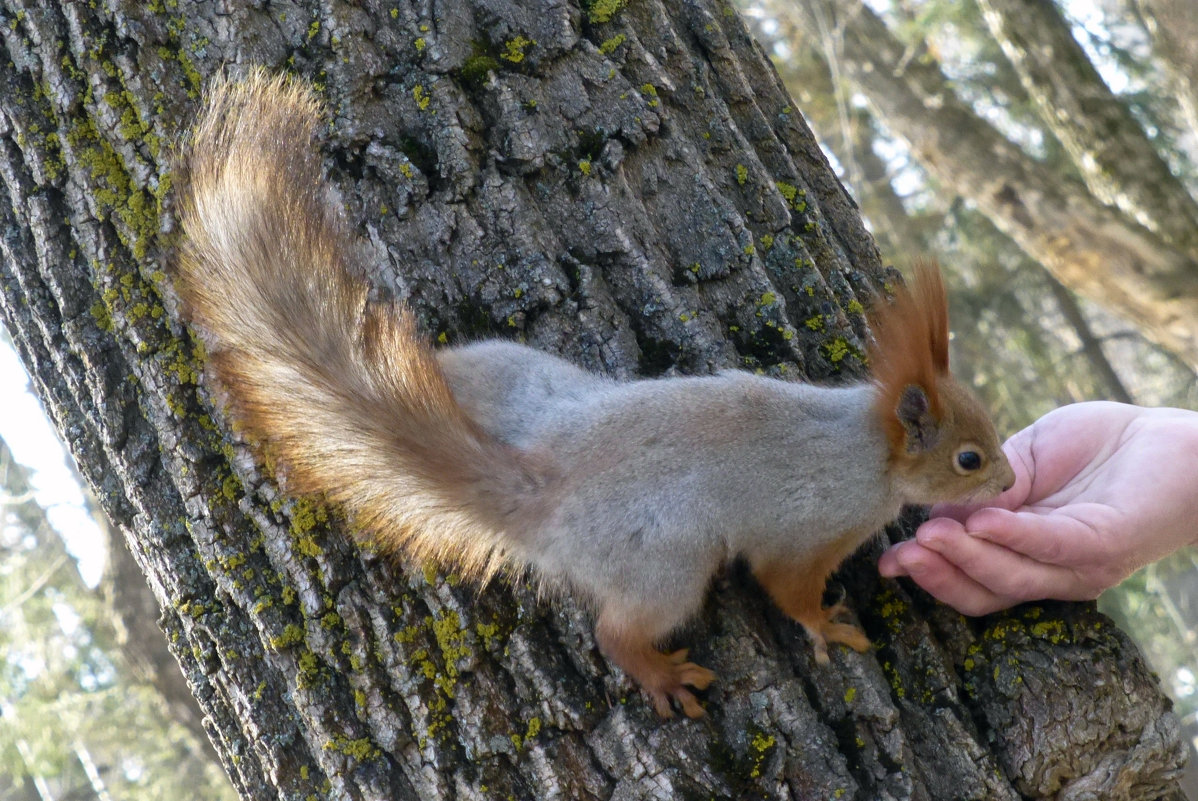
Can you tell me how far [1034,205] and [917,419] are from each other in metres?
4.36

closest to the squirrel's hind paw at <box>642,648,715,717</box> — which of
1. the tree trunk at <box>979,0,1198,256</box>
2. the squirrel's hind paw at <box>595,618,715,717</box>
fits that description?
the squirrel's hind paw at <box>595,618,715,717</box>

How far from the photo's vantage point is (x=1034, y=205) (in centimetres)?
586

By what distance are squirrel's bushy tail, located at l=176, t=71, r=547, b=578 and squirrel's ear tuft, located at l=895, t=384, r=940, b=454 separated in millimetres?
803

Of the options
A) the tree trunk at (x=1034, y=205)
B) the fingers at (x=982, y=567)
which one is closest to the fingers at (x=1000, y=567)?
the fingers at (x=982, y=567)

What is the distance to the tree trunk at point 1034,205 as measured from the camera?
5.43 metres

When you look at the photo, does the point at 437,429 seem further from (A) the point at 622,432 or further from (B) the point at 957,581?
(B) the point at 957,581

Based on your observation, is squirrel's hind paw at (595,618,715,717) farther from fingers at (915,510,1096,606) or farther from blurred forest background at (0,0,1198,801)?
blurred forest background at (0,0,1198,801)

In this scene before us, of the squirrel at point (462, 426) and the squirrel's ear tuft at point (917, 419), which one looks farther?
the squirrel's ear tuft at point (917, 419)

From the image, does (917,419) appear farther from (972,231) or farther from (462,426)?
(972,231)

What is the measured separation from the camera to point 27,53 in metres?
1.97

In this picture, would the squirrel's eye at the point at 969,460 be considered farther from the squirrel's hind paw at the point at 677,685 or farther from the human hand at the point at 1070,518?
the squirrel's hind paw at the point at 677,685

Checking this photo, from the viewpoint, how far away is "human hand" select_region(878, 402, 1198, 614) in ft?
6.29

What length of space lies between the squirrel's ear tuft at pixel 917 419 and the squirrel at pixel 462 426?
7.2 inches

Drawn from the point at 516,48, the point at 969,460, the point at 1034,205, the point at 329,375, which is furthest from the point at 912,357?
the point at 1034,205
